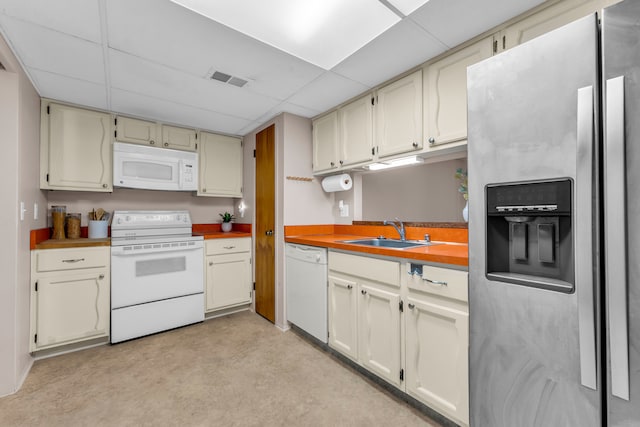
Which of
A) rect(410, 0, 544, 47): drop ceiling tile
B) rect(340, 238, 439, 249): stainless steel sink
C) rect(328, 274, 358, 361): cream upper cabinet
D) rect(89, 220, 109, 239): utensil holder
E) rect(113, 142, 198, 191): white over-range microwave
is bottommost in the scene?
rect(328, 274, 358, 361): cream upper cabinet

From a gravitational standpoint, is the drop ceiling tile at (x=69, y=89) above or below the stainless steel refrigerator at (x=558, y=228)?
above

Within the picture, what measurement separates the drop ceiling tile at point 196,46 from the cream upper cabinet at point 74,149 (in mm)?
1327

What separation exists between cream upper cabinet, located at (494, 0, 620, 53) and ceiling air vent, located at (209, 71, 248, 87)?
5.63 feet

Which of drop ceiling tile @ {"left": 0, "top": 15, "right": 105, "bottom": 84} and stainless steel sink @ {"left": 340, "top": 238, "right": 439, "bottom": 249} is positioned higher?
drop ceiling tile @ {"left": 0, "top": 15, "right": 105, "bottom": 84}

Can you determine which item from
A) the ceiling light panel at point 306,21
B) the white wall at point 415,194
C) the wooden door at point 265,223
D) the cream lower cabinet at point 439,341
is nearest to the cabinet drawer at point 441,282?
the cream lower cabinet at point 439,341

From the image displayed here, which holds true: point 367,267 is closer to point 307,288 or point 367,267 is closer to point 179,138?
point 307,288

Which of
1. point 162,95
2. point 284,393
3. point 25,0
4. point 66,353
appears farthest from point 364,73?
point 66,353

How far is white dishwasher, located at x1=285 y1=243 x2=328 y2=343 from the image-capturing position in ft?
7.50

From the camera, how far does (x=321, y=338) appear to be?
2299mm

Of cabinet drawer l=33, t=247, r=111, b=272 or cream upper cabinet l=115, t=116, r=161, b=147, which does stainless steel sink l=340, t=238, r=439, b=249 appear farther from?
cream upper cabinet l=115, t=116, r=161, b=147

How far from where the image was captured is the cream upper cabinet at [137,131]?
9.26 ft

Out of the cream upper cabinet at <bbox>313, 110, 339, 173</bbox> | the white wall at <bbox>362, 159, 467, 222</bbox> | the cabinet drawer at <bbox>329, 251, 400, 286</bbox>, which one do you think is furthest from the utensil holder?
the white wall at <bbox>362, 159, 467, 222</bbox>

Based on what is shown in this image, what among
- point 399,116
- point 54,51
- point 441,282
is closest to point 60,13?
point 54,51

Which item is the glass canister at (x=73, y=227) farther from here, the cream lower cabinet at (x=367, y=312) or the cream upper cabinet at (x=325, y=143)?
the cream lower cabinet at (x=367, y=312)
